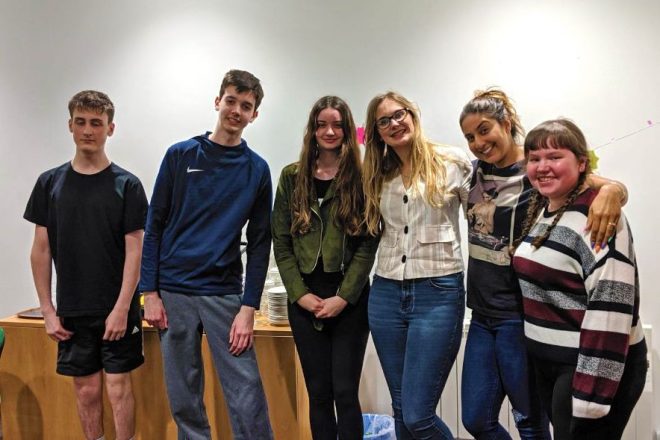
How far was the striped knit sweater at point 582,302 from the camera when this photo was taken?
1143 millimetres

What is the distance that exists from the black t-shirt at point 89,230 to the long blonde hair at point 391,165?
3.10 feet

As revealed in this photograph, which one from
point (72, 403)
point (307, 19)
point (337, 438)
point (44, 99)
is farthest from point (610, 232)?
point (44, 99)

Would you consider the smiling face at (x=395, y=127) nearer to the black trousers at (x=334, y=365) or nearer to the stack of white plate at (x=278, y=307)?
the black trousers at (x=334, y=365)

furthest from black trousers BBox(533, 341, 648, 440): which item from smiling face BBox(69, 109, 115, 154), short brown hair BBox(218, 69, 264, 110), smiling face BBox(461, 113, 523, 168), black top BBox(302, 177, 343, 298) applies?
smiling face BBox(69, 109, 115, 154)

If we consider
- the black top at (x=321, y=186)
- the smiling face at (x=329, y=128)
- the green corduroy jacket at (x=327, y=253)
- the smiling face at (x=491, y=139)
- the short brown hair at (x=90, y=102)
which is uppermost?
the short brown hair at (x=90, y=102)

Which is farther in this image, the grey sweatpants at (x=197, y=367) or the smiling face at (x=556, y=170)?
the grey sweatpants at (x=197, y=367)


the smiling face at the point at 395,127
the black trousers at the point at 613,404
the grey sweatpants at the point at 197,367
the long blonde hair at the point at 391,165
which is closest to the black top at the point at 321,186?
the long blonde hair at the point at 391,165

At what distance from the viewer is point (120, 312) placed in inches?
77.2

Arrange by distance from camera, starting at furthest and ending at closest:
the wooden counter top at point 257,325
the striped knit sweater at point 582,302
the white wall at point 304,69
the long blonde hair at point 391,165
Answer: the white wall at point 304,69 → the wooden counter top at point 257,325 → the long blonde hair at point 391,165 → the striped knit sweater at point 582,302

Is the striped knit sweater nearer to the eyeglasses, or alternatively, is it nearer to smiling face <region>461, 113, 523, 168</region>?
smiling face <region>461, 113, 523, 168</region>

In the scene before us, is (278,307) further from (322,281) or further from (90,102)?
(90,102)

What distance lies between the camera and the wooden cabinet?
222cm

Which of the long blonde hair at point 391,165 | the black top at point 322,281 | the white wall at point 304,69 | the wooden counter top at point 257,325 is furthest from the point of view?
the white wall at point 304,69

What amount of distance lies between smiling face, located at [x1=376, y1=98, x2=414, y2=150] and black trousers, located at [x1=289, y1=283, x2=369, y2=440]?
0.55m
